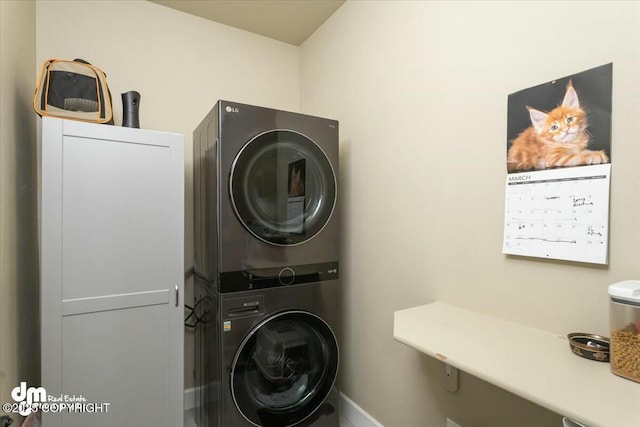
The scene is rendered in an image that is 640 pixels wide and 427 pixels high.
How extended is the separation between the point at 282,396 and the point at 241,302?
0.59m

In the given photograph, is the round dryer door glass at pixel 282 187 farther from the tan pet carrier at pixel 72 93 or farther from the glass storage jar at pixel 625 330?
the glass storage jar at pixel 625 330

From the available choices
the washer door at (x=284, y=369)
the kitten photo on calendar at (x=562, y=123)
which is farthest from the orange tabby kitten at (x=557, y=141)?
the washer door at (x=284, y=369)

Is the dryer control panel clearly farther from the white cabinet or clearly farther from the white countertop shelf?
the white countertop shelf

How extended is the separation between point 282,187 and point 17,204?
3.92 feet

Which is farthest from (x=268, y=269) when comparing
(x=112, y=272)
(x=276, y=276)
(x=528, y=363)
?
(x=528, y=363)

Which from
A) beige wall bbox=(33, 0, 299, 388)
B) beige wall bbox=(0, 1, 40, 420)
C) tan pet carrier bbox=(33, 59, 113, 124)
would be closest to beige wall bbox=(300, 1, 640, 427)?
beige wall bbox=(33, 0, 299, 388)

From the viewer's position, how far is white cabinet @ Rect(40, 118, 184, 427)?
1.36 meters

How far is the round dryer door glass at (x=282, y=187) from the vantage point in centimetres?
154

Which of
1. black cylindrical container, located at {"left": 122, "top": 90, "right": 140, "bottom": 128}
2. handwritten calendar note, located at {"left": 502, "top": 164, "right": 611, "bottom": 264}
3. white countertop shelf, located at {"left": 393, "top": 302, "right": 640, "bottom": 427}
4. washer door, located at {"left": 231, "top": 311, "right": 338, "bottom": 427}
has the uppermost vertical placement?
black cylindrical container, located at {"left": 122, "top": 90, "right": 140, "bottom": 128}

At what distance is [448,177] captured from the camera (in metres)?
1.42

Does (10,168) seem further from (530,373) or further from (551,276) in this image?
(551,276)

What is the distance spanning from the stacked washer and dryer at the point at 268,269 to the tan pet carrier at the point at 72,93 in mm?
506

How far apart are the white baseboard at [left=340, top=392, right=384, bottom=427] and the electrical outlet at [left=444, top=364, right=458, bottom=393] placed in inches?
24.6

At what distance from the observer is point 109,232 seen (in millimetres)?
1479
